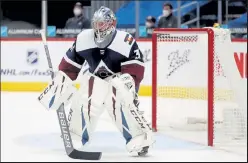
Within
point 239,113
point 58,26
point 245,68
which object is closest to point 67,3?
point 58,26

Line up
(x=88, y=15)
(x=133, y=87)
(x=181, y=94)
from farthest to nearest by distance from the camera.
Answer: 1. (x=88, y=15)
2. (x=181, y=94)
3. (x=133, y=87)

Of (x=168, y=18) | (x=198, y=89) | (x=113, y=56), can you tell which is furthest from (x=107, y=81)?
(x=168, y=18)

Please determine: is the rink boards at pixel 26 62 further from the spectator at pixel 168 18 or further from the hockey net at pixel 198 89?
the hockey net at pixel 198 89

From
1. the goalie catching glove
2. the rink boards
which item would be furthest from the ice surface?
the rink boards

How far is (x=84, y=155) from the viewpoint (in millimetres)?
4152

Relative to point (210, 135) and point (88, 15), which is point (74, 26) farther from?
point (210, 135)

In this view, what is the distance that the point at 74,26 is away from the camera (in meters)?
9.13

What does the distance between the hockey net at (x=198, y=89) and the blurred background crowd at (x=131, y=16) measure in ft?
10.1

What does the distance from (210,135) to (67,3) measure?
498 cm

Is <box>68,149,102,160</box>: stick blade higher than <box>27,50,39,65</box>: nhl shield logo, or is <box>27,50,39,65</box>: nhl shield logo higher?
<box>27,50,39,65</box>: nhl shield logo

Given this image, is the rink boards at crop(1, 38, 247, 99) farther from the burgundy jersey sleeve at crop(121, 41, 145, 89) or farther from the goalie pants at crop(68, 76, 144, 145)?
the burgundy jersey sleeve at crop(121, 41, 145, 89)

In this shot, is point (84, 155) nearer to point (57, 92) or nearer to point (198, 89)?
point (57, 92)

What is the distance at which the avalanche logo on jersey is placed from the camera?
4.25 m

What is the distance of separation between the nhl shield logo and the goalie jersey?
4.10 m
